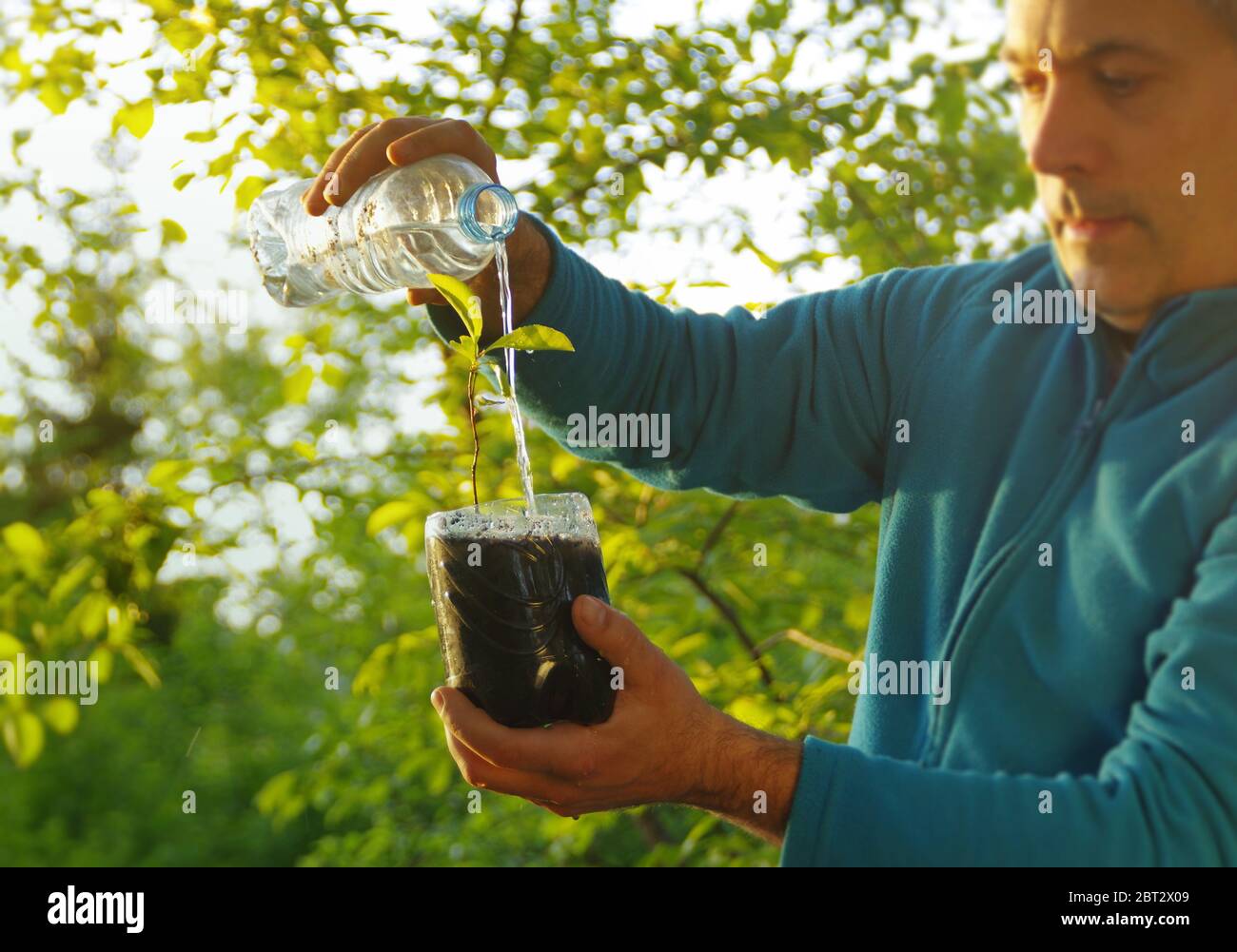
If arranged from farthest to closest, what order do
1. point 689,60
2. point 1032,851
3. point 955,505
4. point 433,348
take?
1. point 433,348
2. point 689,60
3. point 955,505
4. point 1032,851

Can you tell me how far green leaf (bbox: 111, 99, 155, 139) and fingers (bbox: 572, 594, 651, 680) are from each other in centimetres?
112

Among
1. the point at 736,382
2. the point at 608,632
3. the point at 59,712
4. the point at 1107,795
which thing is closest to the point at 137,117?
the point at 59,712

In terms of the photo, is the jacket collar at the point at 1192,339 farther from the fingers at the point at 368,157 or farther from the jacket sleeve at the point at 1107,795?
the fingers at the point at 368,157

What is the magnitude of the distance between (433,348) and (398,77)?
24.3 inches

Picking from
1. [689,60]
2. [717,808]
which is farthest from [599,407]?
[689,60]

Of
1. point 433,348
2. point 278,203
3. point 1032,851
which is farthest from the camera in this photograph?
point 433,348

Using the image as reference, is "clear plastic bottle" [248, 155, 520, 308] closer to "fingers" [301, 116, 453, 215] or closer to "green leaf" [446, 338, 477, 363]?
"fingers" [301, 116, 453, 215]

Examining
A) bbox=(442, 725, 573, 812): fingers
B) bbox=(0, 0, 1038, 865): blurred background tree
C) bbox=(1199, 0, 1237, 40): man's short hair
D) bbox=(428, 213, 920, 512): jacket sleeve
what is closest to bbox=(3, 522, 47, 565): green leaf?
bbox=(0, 0, 1038, 865): blurred background tree

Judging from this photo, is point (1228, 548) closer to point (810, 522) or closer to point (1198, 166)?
point (1198, 166)

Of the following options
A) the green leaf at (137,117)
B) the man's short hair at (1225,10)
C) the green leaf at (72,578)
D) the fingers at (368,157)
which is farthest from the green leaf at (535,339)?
the green leaf at (72,578)

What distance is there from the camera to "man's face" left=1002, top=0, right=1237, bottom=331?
1.24 meters

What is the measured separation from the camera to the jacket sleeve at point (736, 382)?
5.00ft

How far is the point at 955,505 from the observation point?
1404 mm
